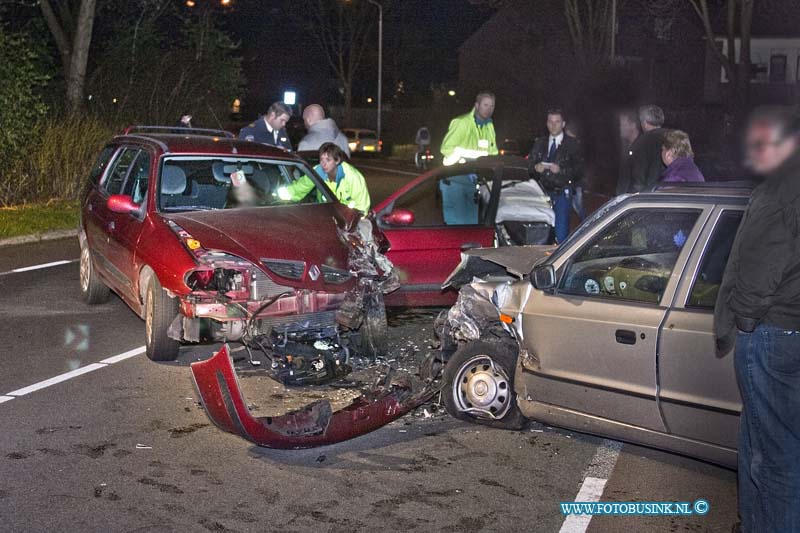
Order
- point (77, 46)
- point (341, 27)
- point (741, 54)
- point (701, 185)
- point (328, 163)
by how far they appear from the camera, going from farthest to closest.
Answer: point (341, 27)
point (741, 54)
point (77, 46)
point (328, 163)
point (701, 185)

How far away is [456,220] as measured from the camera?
32.8ft

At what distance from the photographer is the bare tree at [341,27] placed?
235ft

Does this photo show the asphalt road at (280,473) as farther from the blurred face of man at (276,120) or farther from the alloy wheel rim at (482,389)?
the blurred face of man at (276,120)

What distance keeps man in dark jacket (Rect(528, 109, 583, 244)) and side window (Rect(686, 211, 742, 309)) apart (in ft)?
18.2

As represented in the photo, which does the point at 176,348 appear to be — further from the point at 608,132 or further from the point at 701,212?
the point at 608,132

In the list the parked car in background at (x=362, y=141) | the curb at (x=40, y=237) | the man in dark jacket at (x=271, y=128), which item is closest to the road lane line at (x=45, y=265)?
the curb at (x=40, y=237)

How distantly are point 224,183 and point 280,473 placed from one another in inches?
156

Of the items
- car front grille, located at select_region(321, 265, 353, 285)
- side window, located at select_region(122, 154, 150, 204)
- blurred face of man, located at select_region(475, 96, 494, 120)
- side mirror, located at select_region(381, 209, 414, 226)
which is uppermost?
blurred face of man, located at select_region(475, 96, 494, 120)

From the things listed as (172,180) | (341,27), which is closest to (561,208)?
(172,180)

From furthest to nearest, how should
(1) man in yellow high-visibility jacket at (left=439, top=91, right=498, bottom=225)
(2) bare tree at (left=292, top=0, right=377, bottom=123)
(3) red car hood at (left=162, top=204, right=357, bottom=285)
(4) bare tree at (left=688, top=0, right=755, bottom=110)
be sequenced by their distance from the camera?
(2) bare tree at (left=292, top=0, right=377, bottom=123), (4) bare tree at (left=688, top=0, right=755, bottom=110), (1) man in yellow high-visibility jacket at (left=439, top=91, right=498, bottom=225), (3) red car hood at (left=162, top=204, right=357, bottom=285)

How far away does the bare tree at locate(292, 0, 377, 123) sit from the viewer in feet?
235

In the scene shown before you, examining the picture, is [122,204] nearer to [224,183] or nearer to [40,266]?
[224,183]

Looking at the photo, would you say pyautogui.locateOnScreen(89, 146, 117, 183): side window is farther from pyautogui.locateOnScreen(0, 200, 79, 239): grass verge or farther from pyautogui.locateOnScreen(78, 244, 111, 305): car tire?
pyautogui.locateOnScreen(0, 200, 79, 239): grass verge

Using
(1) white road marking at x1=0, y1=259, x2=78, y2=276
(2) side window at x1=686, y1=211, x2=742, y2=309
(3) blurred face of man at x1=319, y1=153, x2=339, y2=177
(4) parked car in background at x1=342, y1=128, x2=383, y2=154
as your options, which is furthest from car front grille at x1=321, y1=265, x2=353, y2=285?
(4) parked car in background at x1=342, y1=128, x2=383, y2=154
